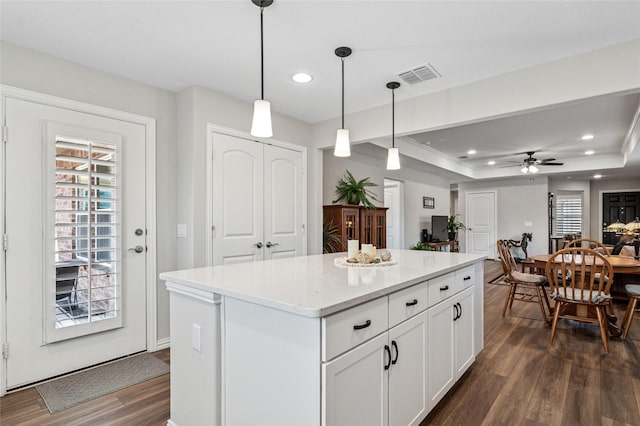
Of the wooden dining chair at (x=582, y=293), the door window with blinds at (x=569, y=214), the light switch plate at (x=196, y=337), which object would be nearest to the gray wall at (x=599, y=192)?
the door window with blinds at (x=569, y=214)

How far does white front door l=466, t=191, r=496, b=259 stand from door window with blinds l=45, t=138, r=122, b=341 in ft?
30.2

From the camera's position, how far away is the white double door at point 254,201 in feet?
10.8

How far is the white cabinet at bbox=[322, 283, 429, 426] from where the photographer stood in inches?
50.4

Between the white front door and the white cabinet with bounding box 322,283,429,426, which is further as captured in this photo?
the white front door

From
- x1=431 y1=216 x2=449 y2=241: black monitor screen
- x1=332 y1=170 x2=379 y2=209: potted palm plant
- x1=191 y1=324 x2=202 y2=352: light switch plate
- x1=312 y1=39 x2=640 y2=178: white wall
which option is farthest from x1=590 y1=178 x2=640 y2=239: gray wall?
x1=191 y1=324 x2=202 y2=352: light switch plate

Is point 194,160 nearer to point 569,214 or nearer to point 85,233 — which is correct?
point 85,233

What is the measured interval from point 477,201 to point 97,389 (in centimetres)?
979

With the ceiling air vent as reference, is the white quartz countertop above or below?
below

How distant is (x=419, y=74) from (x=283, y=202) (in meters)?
1.92

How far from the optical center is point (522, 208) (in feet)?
29.9

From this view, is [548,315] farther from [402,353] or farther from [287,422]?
[287,422]

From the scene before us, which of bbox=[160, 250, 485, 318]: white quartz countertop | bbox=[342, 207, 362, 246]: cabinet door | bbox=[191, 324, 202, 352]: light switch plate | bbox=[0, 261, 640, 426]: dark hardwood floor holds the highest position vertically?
bbox=[342, 207, 362, 246]: cabinet door

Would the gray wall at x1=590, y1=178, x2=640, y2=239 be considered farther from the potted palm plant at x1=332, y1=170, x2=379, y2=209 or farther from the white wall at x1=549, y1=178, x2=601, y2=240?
the potted palm plant at x1=332, y1=170, x2=379, y2=209

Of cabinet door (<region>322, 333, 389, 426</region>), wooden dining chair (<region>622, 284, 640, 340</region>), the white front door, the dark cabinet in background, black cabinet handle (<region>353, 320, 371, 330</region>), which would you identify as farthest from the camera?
the white front door
